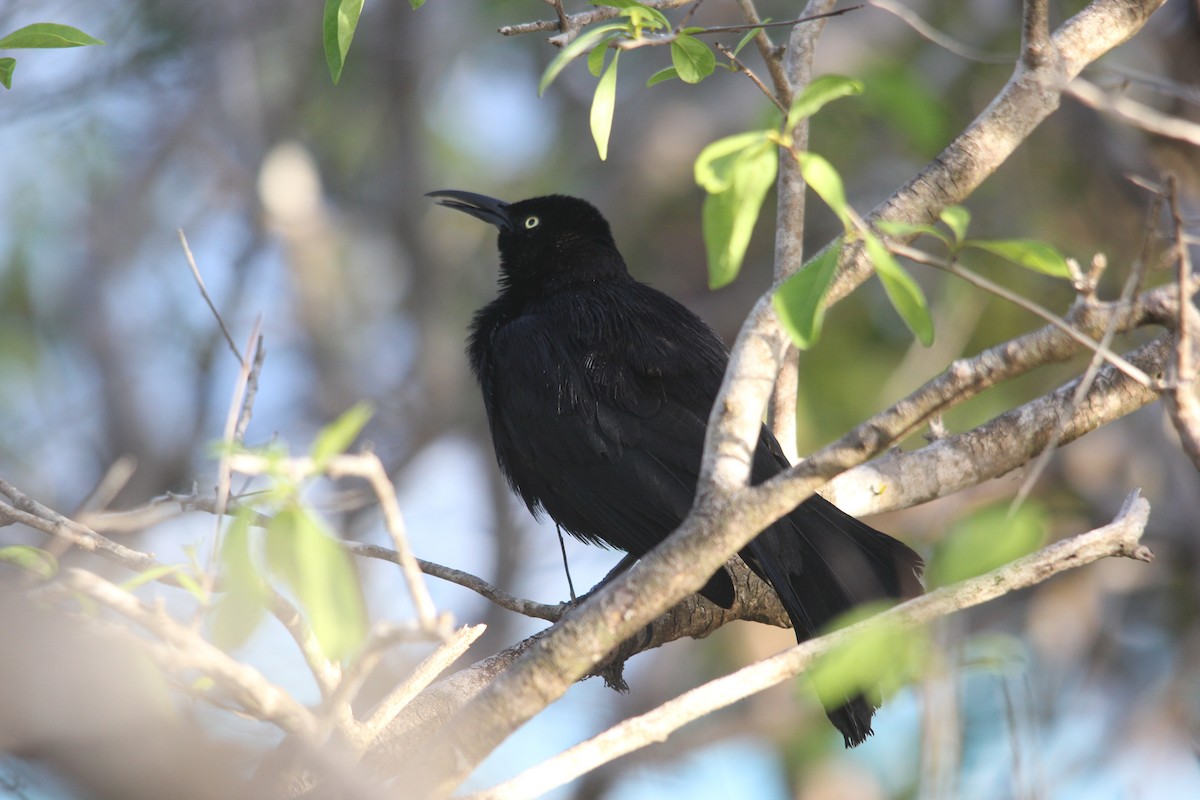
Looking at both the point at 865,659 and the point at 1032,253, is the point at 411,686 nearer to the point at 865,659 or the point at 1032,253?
the point at 865,659

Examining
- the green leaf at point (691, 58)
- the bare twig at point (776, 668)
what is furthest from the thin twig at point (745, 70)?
the bare twig at point (776, 668)

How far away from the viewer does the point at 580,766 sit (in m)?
2.31

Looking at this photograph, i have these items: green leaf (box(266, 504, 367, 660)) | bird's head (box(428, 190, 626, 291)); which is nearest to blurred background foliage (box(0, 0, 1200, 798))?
bird's head (box(428, 190, 626, 291))

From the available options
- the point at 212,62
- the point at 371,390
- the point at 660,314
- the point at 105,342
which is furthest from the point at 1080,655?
the point at 212,62

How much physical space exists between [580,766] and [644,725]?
15cm

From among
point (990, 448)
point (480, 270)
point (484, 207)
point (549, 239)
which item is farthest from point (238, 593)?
point (480, 270)

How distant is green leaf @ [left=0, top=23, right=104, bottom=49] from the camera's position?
2498 mm

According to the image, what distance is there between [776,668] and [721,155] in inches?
41.1

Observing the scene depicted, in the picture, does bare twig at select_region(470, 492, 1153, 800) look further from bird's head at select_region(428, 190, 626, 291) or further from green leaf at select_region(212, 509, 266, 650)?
bird's head at select_region(428, 190, 626, 291)

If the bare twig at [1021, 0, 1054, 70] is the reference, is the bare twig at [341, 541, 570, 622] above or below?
below

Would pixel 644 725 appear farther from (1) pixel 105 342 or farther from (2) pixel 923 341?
(1) pixel 105 342

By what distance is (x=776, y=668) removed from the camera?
7.76ft

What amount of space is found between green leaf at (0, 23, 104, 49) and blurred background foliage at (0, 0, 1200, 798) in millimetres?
3823

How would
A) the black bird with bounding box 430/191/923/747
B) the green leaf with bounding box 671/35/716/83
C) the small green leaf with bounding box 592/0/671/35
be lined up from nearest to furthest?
the small green leaf with bounding box 592/0/671/35 < the green leaf with bounding box 671/35/716/83 < the black bird with bounding box 430/191/923/747
